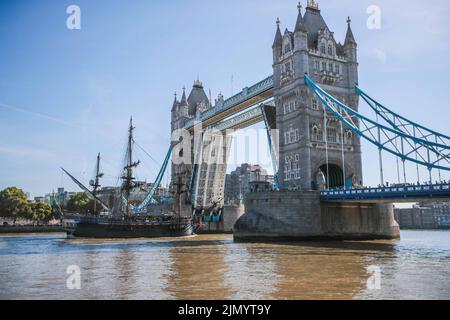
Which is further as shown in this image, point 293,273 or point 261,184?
point 261,184

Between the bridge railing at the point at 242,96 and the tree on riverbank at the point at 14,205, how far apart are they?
4074 centimetres

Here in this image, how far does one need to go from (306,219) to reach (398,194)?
946 cm

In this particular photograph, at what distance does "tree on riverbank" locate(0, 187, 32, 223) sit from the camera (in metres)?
82.4

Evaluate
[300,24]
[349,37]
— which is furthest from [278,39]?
[349,37]

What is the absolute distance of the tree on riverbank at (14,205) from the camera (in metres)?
82.4

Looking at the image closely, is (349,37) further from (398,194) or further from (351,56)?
(398,194)

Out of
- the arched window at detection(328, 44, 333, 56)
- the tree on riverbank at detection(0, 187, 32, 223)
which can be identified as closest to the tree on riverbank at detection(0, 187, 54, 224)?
the tree on riverbank at detection(0, 187, 32, 223)

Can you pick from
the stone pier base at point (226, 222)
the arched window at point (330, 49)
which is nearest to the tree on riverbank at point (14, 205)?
the stone pier base at point (226, 222)

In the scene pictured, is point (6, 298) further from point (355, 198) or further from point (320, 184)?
point (320, 184)

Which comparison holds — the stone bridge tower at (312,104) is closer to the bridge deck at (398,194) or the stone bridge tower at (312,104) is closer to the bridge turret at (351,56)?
the bridge turret at (351,56)

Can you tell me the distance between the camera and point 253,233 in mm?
41531

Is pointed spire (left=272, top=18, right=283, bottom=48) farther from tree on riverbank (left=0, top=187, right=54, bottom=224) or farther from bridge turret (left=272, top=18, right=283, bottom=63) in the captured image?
tree on riverbank (left=0, top=187, right=54, bottom=224)

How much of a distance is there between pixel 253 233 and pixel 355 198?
10.8m
